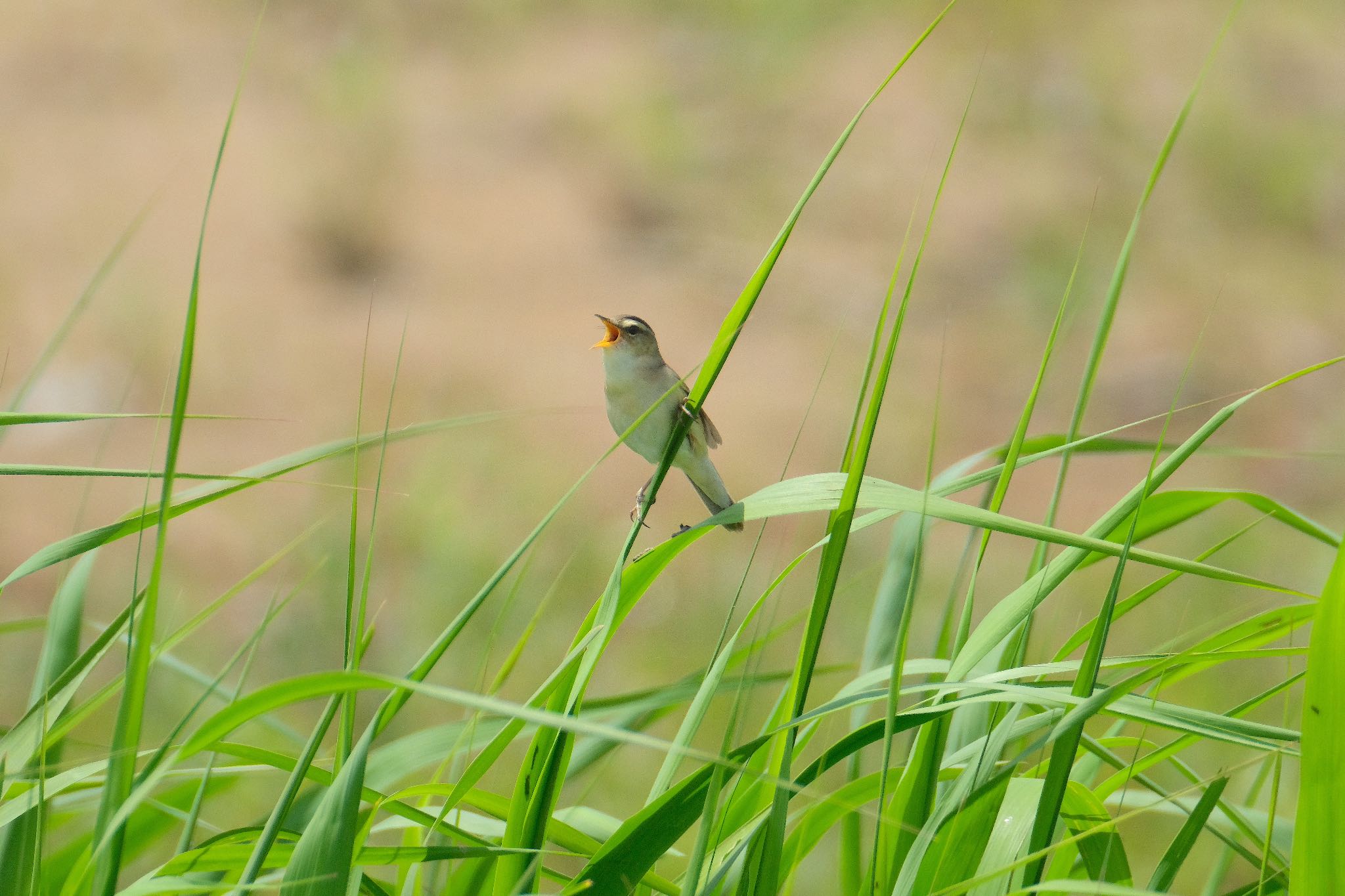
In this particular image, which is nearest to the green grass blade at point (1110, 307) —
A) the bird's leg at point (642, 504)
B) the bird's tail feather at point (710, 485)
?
the bird's leg at point (642, 504)

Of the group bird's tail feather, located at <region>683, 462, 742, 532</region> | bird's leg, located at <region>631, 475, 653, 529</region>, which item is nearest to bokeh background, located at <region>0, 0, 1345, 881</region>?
bird's tail feather, located at <region>683, 462, 742, 532</region>

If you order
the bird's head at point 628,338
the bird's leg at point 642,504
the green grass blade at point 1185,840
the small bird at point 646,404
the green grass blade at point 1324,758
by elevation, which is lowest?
the green grass blade at point 1185,840

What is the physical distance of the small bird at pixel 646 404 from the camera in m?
2.29

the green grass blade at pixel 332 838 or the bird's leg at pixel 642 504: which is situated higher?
the bird's leg at pixel 642 504

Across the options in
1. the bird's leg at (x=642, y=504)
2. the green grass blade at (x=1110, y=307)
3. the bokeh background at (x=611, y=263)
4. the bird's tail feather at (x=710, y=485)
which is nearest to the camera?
the green grass blade at (x=1110, y=307)

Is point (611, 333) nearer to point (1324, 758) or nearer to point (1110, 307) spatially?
point (1110, 307)

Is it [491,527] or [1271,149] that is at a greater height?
[1271,149]

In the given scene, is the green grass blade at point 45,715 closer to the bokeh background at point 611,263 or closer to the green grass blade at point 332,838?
the green grass blade at point 332,838

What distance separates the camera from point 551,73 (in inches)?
453

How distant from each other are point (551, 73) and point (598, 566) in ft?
21.3

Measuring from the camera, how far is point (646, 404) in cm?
243

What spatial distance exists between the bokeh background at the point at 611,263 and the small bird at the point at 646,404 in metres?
3.59

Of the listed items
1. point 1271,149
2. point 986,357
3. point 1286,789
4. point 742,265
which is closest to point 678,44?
point 742,265

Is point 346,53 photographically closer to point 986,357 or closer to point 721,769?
point 986,357
